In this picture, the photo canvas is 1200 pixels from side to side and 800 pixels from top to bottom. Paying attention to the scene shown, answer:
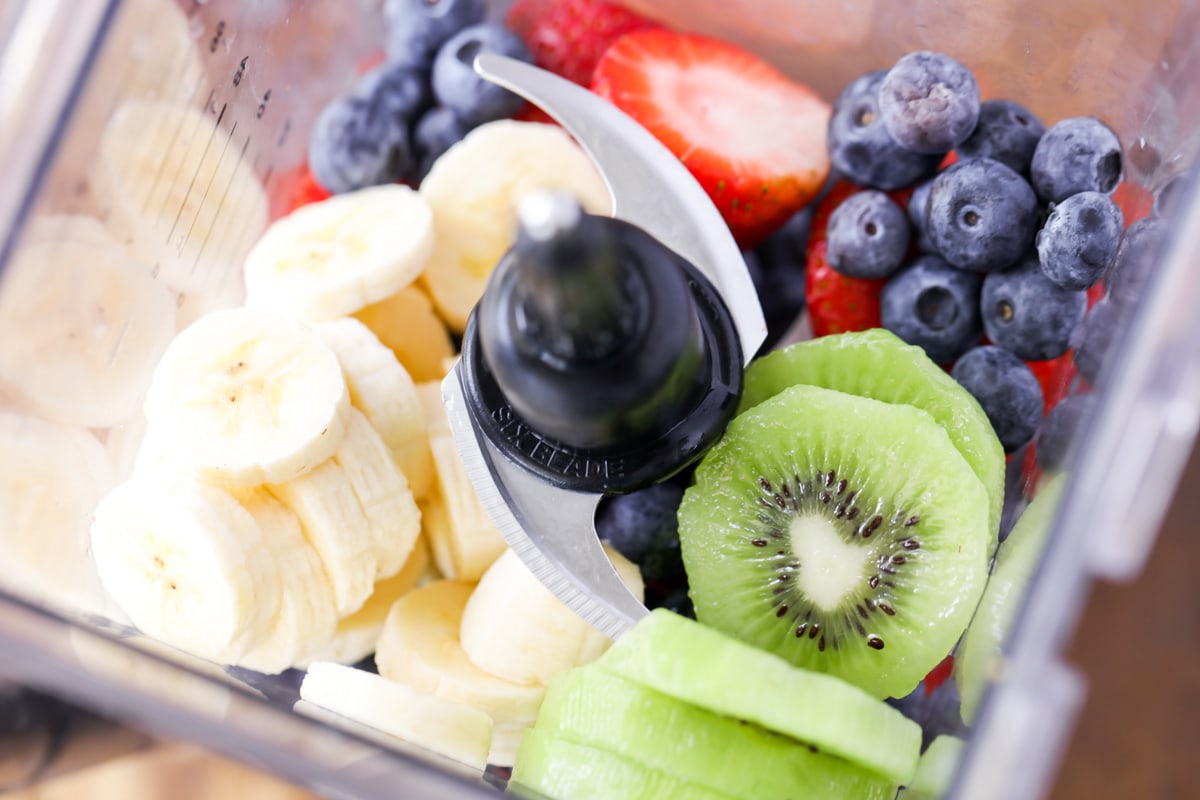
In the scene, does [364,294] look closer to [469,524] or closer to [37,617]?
A: [469,524]

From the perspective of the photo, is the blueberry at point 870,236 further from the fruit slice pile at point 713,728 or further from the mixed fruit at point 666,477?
the fruit slice pile at point 713,728

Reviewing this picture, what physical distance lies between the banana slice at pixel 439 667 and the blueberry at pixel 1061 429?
423 mm

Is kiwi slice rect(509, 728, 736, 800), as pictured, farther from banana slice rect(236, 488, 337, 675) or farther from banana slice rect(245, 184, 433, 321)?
banana slice rect(245, 184, 433, 321)

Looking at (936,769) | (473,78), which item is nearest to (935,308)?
(936,769)

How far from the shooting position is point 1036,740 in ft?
1.83

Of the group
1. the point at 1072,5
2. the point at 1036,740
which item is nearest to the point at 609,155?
the point at 1072,5

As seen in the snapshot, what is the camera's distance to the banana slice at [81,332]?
792 mm

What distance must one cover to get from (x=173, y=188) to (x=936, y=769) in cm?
75

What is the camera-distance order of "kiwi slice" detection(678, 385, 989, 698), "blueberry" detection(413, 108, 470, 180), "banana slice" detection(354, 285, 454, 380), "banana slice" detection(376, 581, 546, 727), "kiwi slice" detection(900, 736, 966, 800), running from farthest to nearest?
"blueberry" detection(413, 108, 470, 180) < "banana slice" detection(354, 285, 454, 380) < "banana slice" detection(376, 581, 546, 727) < "kiwi slice" detection(678, 385, 989, 698) < "kiwi slice" detection(900, 736, 966, 800)

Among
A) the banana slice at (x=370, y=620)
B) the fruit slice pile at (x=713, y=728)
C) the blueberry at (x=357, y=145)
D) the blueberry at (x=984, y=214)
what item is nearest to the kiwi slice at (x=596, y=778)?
the fruit slice pile at (x=713, y=728)

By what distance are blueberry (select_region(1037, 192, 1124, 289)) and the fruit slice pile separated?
364 millimetres

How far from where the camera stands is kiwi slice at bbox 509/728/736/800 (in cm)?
64

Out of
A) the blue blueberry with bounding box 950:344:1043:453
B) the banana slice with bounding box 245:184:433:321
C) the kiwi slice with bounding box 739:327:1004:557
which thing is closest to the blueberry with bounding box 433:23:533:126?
the banana slice with bounding box 245:184:433:321

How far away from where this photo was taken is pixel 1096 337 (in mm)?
758
